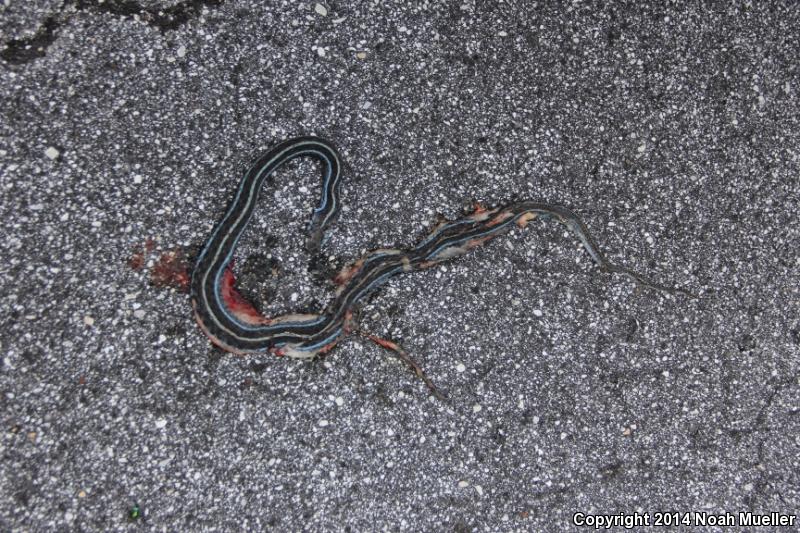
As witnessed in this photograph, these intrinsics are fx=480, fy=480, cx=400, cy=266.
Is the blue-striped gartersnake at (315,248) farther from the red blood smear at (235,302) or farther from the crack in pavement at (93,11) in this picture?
the crack in pavement at (93,11)

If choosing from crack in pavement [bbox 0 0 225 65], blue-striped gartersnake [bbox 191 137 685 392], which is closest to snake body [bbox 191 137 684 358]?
blue-striped gartersnake [bbox 191 137 685 392]

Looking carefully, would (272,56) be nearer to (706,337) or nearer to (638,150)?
(638,150)

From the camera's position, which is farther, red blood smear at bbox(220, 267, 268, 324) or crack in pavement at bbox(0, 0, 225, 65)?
red blood smear at bbox(220, 267, 268, 324)

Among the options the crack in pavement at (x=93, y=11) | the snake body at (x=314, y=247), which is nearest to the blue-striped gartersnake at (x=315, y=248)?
the snake body at (x=314, y=247)

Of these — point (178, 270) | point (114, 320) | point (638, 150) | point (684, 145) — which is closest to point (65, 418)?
point (114, 320)

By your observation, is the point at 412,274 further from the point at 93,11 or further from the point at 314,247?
the point at 93,11

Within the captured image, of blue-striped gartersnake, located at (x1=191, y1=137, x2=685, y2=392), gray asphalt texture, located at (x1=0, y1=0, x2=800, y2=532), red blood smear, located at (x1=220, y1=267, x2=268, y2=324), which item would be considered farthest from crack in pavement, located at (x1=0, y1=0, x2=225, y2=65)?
red blood smear, located at (x1=220, y1=267, x2=268, y2=324)

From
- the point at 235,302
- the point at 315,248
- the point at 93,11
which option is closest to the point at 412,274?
the point at 315,248

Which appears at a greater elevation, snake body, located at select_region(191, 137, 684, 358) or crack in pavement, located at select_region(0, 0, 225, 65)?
crack in pavement, located at select_region(0, 0, 225, 65)

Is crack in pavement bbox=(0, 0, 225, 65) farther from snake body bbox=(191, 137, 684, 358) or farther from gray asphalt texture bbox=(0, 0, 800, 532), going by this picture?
snake body bbox=(191, 137, 684, 358)
